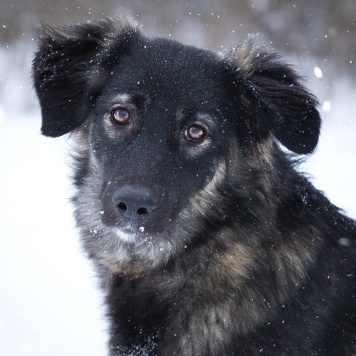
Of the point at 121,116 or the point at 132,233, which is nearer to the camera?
the point at 132,233

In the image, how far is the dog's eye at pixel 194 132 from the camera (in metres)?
3.89

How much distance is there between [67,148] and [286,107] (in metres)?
1.38

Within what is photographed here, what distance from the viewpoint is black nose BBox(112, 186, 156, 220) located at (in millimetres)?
3607

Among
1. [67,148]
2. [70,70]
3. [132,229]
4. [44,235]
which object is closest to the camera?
[132,229]

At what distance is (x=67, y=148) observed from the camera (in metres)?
4.43

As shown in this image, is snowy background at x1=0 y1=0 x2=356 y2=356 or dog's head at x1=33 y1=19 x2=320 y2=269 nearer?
dog's head at x1=33 y1=19 x2=320 y2=269

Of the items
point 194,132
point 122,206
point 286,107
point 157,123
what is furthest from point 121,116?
point 286,107

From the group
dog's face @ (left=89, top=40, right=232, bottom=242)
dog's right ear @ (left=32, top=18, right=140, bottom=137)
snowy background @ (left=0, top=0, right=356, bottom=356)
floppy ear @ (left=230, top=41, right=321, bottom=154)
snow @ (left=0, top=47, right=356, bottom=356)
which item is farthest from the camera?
snowy background @ (left=0, top=0, right=356, bottom=356)

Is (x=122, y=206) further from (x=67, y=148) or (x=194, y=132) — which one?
(x=67, y=148)

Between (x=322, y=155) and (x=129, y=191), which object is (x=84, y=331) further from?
(x=322, y=155)

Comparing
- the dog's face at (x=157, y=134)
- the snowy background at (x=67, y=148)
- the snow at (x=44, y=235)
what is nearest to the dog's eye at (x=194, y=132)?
the dog's face at (x=157, y=134)

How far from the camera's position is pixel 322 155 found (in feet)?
34.3

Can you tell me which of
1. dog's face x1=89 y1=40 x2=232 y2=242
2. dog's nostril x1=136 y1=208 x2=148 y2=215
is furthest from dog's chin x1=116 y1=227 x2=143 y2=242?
dog's nostril x1=136 y1=208 x2=148 y2=215

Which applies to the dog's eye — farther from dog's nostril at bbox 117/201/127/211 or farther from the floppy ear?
dog's nostril at bbox 117/201/127/211
